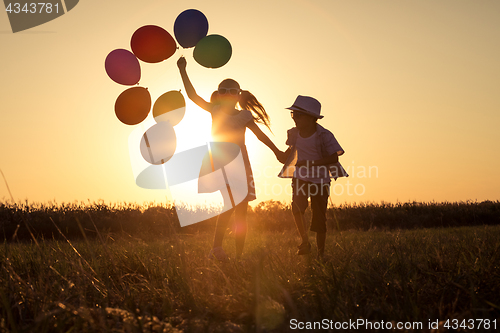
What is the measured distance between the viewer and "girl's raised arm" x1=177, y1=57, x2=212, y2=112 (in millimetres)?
4557

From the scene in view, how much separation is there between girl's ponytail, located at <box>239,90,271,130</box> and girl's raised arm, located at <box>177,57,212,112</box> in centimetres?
42

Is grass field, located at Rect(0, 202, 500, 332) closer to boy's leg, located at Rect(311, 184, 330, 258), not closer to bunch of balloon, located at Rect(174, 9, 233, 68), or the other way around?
boy's leg, located at Rect(311, 184, 330, 258)

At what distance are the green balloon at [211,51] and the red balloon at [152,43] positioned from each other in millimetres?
365

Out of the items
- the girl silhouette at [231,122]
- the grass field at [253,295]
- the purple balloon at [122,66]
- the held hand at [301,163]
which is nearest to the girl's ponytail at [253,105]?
the girl silhouette at [231,122]

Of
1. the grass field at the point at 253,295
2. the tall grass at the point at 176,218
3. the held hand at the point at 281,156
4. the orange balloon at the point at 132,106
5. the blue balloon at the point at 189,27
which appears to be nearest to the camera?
the grass field at the point at 253,295

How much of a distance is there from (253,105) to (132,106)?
1431 millimetres

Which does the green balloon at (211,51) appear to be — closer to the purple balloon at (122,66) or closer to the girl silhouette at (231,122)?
the girl silhouette at (231,122)

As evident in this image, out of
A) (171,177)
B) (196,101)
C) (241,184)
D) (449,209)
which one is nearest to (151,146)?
(171,177)

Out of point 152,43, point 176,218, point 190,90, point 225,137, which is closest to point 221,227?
point 225,137

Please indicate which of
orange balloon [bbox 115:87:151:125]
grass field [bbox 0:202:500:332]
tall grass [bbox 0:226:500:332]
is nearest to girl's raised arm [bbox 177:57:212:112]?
orange balloon [bbox 115:87:151:125]

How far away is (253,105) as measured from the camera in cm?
475

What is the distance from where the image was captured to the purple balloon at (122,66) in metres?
4.57

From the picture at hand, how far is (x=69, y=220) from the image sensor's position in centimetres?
983

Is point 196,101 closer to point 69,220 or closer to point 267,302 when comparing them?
point 267,302
